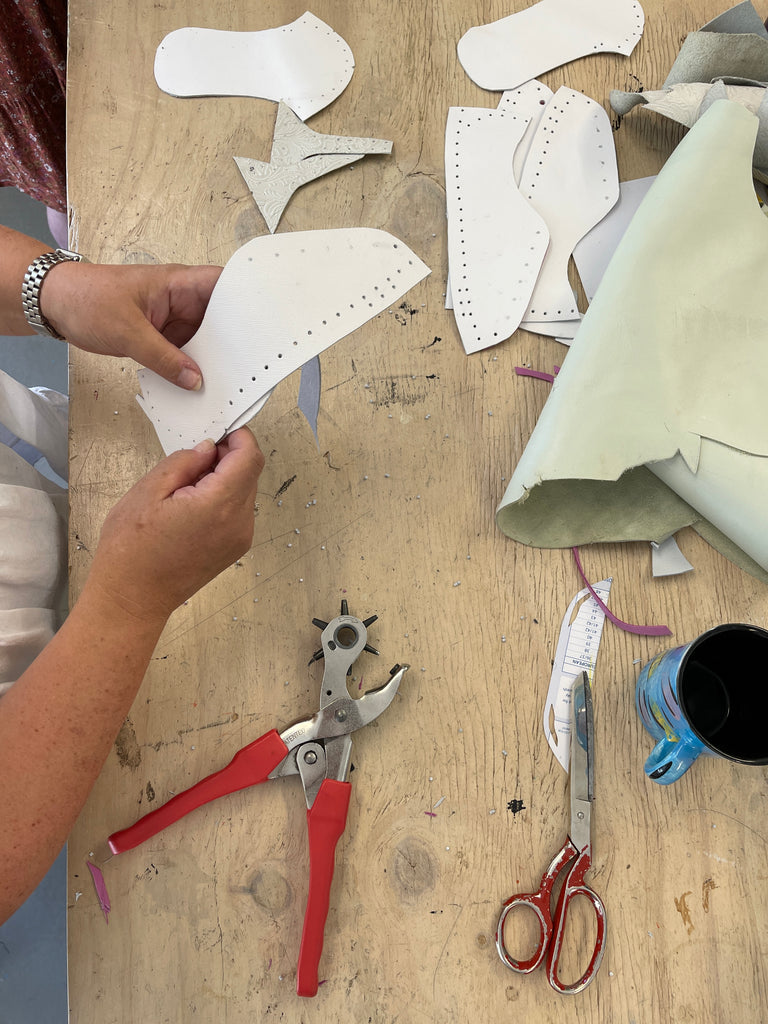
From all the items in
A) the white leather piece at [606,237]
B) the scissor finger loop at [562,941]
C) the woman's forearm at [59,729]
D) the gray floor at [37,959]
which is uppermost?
the white leather piece at [606,237]

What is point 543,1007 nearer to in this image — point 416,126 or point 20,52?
point 416,126

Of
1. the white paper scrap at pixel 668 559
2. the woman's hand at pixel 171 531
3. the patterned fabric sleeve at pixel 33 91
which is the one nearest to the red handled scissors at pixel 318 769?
the woman's hand at pixel 171 531

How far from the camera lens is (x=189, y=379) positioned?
0.56 m

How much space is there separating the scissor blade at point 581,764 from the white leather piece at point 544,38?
2.13 ft

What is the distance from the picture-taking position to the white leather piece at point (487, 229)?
69 centimetres

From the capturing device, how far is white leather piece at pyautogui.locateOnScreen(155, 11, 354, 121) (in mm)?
733

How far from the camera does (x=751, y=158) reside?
0.62 meters

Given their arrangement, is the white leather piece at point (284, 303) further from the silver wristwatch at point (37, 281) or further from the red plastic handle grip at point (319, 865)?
the red plastic handle grip at point (319, 865)

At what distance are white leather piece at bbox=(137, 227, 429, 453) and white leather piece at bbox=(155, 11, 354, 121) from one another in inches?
10.8

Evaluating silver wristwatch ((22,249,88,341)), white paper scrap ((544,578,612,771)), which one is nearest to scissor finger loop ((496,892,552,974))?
white paper scrap ((544,578,612,771))

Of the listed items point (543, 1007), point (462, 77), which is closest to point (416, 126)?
point (462, 77)

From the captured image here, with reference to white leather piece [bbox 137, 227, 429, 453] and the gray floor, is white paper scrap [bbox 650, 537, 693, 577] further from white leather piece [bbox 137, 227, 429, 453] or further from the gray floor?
the gray floor

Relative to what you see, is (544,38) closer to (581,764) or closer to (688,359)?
(688,359)

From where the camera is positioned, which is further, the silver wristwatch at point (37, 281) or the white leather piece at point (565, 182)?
the white leather piece at point (565, 182)
